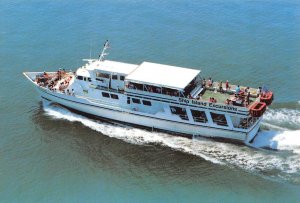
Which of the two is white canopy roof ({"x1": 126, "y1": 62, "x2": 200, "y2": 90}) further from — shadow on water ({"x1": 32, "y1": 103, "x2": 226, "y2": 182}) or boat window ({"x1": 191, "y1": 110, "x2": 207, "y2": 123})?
shadow on water ({"x1": 32, "y1": 103, "x2": 226, "y2": 182})

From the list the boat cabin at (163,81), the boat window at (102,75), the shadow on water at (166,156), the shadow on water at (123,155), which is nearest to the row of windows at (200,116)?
the boat cabin at (163,81)

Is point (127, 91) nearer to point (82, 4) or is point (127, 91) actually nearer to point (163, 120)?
point (163, 120)

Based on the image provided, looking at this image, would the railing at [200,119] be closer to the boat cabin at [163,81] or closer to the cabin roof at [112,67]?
the boat cabin at [163,81]

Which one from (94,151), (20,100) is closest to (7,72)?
(20,100)

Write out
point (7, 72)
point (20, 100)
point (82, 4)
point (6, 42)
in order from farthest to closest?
point (82, 4) < point (6, 42) < point (7, 72) < point (20, 100)

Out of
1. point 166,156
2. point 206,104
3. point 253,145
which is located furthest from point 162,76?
point 253,145

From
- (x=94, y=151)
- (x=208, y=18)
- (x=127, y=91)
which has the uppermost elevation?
(x=208, y=18)

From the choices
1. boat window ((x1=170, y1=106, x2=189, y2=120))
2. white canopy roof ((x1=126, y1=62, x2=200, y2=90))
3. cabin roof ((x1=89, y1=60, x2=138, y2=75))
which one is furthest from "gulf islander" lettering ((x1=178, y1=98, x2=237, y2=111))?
cabin roof ((x1=89, y1=60, x2=138, y2=75))
